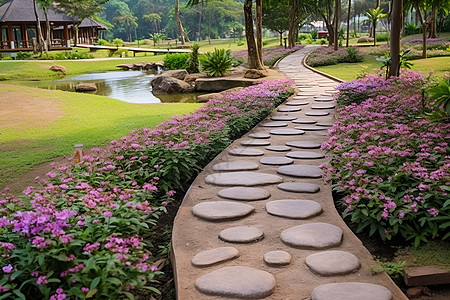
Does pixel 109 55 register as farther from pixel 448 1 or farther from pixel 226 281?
pixel 226 281

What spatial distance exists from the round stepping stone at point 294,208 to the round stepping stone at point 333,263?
0.57 m

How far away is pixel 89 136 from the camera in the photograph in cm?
714

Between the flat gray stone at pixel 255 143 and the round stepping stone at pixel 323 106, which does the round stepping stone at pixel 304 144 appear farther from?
the round stepping stone at pixel 323 106

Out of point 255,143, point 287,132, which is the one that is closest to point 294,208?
point 255,143

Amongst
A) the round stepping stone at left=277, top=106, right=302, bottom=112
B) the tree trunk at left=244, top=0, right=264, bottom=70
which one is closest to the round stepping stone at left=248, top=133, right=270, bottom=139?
the round stepping stone at left=277, top=106, right=302, bottom=112

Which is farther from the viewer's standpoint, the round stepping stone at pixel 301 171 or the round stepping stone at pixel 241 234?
the round stepping stone at pixel 301 171

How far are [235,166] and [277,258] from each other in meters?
1.90

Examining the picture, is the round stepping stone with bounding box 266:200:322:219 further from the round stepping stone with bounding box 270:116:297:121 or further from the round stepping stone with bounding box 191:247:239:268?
the round stepping stone with bounding box 270:116:297:121

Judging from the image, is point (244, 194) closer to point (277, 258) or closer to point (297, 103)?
point (277, 258)

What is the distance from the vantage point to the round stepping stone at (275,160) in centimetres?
456

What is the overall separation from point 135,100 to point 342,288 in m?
12.1

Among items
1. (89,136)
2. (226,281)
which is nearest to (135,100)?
(89,136)

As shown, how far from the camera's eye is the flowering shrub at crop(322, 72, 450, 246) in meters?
2.87

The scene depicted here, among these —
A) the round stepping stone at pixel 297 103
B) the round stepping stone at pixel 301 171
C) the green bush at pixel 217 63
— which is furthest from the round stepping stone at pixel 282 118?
the green bush at pixel 217 63
